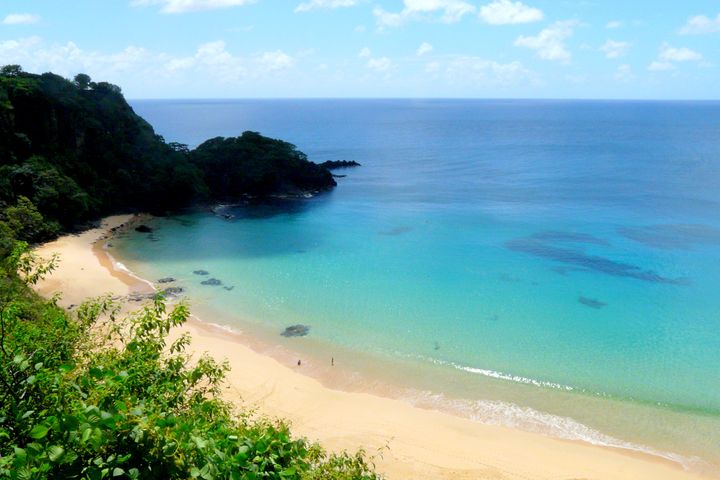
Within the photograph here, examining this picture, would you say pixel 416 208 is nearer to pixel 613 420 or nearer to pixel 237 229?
pixel 237 229

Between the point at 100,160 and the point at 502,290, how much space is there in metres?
42.3

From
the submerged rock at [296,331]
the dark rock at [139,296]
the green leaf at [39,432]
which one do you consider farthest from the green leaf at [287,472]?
the dark rock at [139,296]

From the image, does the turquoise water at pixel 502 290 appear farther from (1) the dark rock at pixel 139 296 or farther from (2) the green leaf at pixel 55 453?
(2) the green leaf at pixel 55 453

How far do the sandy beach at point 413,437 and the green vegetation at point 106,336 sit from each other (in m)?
1.61

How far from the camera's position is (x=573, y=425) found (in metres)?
21.0

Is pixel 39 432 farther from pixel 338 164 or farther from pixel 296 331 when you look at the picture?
pixel 338 164

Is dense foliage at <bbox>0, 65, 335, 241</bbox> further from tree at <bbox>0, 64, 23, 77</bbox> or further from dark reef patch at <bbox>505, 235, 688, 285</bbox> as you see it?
dark reef patch at <bbox>505, 235, 688, 285</bbox>

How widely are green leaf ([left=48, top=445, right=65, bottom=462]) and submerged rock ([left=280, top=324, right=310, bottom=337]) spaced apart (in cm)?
2393

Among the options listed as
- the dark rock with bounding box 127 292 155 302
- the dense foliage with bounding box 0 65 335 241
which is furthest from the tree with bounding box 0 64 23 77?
the dark rock with bounding box 127 292 155 302

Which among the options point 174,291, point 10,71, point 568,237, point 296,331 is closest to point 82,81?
point 10,71

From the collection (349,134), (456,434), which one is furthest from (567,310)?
(349,134)

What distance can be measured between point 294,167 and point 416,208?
18.3 meters

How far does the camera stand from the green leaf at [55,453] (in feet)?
16.0

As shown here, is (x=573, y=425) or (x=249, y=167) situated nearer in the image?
(x=573, y=425)
